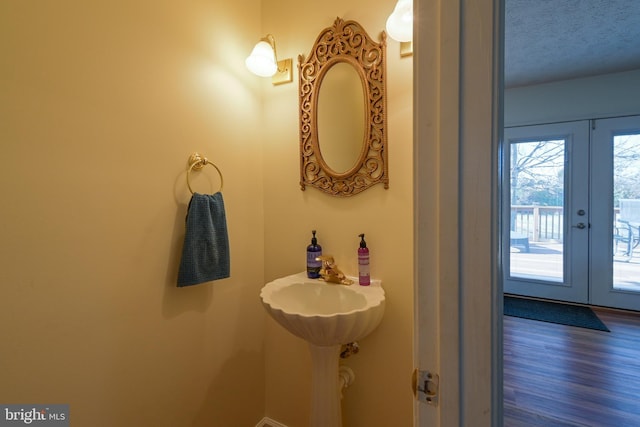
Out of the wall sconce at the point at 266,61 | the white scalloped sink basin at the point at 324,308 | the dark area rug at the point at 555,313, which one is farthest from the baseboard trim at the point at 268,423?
the dark area rug at the point at 555,313

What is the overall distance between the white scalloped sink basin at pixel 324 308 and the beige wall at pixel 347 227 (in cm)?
15

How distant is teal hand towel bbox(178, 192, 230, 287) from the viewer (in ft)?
4.02

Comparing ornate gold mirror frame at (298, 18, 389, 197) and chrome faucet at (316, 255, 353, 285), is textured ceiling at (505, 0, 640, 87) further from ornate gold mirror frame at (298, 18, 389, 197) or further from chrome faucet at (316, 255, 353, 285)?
chrome faucet at (316, 255, 353, 285)

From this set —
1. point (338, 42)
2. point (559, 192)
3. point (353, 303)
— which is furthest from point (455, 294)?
point (559, 192)

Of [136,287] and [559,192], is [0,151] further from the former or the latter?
[559,192]

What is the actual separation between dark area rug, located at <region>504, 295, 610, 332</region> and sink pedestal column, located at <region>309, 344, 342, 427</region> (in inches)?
110

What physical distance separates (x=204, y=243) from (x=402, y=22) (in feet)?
4.03

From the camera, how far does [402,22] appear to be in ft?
3.90

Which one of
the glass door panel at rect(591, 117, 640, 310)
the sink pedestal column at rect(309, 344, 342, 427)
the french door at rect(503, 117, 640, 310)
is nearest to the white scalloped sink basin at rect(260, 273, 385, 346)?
the sink pedestal column at rect(309, 344, 342, 427)

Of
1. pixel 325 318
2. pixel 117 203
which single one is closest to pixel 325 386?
pixel 325 318

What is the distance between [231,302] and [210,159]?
0.74 m

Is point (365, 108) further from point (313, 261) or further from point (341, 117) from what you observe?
point (313, 261)

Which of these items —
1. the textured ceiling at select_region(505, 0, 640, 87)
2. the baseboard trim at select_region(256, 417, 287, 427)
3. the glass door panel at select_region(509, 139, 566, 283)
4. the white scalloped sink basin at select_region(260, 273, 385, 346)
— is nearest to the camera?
the white scalloped sink basin at select_region(260, 273, 385, 346)

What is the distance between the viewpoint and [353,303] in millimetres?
1333
